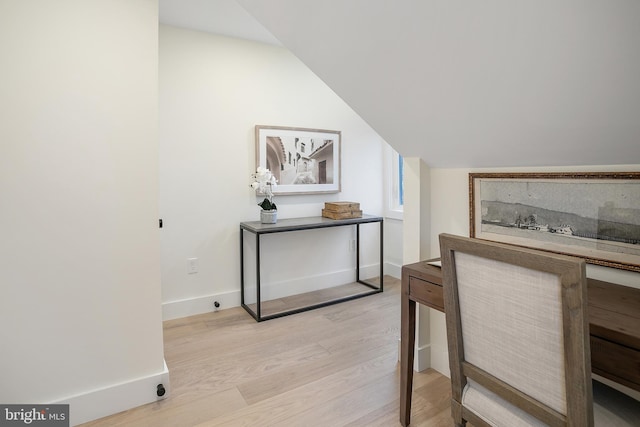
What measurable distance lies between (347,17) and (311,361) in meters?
1.90

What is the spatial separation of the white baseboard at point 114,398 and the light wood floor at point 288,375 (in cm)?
4

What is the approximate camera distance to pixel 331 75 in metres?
1.76

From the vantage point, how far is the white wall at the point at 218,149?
9.22 feet

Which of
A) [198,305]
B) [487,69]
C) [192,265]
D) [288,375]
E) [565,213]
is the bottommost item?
[288,375]

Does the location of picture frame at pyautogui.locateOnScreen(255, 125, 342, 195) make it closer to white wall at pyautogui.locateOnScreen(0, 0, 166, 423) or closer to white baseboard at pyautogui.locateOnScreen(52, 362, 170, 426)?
white wall at pyautogui.locateOnScreen(0, 0, 166, 423)

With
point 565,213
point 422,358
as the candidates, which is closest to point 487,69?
point 565,213

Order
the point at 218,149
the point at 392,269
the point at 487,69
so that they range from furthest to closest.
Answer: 1. the point at 392,269
2. the point at 218,149
3. the point at 487,69

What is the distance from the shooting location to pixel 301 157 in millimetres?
3361

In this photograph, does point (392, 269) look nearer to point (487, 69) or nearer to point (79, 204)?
point (487, 69)

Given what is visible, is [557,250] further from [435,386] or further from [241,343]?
[241,343]

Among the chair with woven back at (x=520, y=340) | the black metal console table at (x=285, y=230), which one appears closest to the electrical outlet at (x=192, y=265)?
the black metal console table at (x=285, y=230)

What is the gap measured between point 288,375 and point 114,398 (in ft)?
2.92

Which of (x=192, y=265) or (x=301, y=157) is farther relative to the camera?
(x=301, y=157)

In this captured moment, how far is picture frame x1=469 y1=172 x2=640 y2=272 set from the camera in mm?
1358
